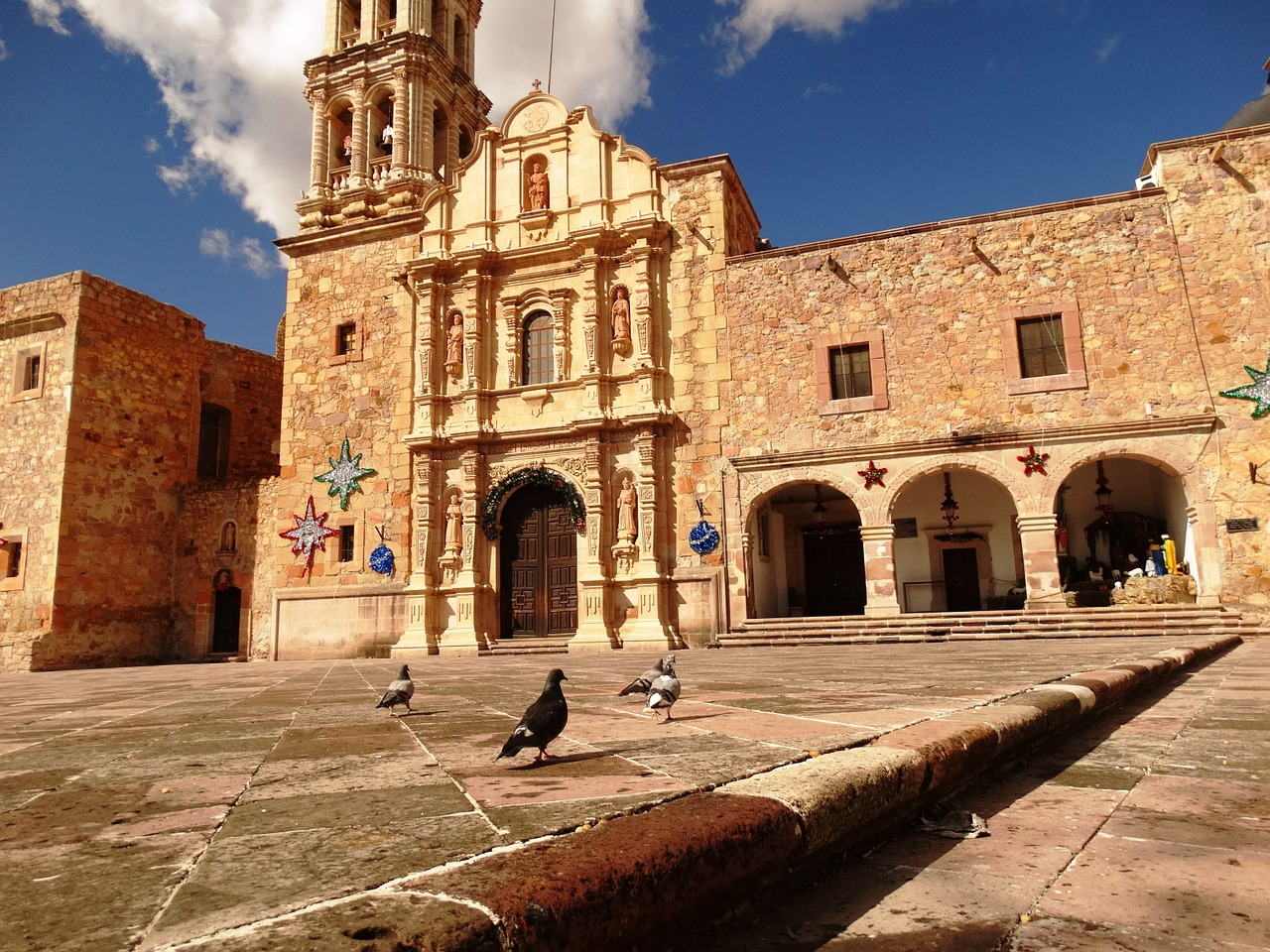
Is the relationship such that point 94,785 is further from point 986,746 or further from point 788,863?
point 986,746

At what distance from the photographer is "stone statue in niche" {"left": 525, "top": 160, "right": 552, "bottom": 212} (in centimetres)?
1891

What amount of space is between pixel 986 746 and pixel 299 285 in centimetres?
2013

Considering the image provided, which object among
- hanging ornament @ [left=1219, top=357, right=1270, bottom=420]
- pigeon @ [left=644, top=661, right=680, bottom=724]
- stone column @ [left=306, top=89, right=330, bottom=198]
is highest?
stone column @ [left=306, top=89, right=330, bottom=198]

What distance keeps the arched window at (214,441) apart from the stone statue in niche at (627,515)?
12.3 m

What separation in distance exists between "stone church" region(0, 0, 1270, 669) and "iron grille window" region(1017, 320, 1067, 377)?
49 millimetres

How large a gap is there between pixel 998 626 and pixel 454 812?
43.6 feet

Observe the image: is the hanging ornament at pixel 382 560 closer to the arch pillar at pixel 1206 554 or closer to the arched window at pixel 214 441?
the arched window at pixel 214 441

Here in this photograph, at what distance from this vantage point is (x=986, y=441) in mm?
15250

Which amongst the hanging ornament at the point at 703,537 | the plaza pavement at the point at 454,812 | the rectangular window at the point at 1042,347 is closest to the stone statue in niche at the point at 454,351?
the hanging ornament at the point at 703,537

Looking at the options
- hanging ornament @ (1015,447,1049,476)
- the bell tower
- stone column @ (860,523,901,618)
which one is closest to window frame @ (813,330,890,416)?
stone column @ (860,523,901,618)

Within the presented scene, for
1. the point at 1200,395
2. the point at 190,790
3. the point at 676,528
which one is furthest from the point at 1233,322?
the point at 190,790

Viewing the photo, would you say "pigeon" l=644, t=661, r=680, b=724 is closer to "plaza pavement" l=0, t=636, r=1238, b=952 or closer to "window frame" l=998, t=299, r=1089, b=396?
"plaza pavement" l=0, t=636, r=1238, b=952

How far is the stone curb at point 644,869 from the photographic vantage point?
4.61 feet

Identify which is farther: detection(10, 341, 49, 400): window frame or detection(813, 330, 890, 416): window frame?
detection(10, 341, 49, 400): window frame
